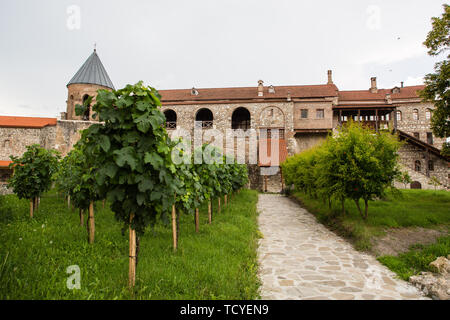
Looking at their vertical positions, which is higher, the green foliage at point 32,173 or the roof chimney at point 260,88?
the roof chimney at point 260,88

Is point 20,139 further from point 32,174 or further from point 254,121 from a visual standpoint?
point 32,174

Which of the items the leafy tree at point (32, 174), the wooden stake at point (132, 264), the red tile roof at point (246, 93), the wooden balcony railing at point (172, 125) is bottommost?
the wooden stake at point (132, 264)

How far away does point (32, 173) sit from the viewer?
743cm

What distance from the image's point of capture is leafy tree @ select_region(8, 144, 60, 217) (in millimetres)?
7289

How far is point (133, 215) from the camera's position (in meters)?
3.29

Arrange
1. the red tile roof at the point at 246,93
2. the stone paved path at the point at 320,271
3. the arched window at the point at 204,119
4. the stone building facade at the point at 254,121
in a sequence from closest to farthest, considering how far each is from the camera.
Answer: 1. the stone paved path at the point at 320,271
2. the stone building facade at the point at 254,121
3. the red tile roof at the point at 246,93
4. the arched window at the point at 204,119

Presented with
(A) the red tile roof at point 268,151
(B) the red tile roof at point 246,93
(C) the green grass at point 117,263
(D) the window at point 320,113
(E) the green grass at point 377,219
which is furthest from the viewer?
(B) the red tile roof at point 246,93

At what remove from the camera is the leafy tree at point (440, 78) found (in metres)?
9.16

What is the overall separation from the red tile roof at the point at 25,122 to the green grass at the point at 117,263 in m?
27.5

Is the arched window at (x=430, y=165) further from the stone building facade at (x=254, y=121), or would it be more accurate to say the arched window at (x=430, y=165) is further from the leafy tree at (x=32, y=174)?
the leafy tree at (x=32, y=174)

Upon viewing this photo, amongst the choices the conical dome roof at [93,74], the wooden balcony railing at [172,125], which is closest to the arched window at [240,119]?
the wooden balcony railing at [172,125]

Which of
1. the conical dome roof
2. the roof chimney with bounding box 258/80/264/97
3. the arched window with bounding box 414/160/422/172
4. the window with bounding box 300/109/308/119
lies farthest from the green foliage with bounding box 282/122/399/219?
the conical dome roof

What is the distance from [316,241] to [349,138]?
10.7 feet
